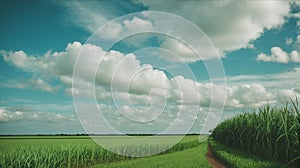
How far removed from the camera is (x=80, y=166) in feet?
48.0

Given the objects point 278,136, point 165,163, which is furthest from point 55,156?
point 278,136

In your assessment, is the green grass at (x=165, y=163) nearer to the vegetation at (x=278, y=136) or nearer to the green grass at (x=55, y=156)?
the green grass at (x=55, y=156)

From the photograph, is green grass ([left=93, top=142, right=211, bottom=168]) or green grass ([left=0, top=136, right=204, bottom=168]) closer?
green grass ([left=0, top=136, right=204, bottom=168])

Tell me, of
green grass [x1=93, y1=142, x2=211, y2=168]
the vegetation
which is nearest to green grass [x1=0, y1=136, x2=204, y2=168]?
green grass [x1=93, y1=142, x2=211, y2=168]

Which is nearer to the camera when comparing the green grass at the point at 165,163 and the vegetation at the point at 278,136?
the vegetation at the point at 278,136

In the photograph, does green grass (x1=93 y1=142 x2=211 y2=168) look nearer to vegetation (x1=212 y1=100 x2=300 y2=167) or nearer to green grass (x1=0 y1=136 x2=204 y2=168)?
green grass (x1=0 y1=136 x2=204 y2=168)

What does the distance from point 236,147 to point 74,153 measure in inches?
435

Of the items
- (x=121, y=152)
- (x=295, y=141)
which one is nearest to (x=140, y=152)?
(x=121, y=152)

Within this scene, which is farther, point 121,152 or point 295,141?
point 121,152

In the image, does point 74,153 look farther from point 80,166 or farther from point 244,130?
point 244,130

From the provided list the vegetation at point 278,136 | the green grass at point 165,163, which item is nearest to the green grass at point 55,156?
the green grass at point 165,163

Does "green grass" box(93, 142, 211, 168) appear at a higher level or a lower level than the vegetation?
lower

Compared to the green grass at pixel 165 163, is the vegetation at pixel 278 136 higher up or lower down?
higher up

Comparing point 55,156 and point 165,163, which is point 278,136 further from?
point 55,156
